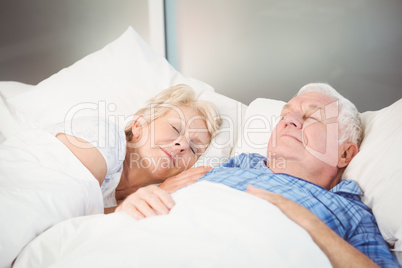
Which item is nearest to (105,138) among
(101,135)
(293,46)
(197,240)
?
(101,135)

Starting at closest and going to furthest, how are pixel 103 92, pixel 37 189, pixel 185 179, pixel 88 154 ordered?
pixel 37 189 → pixel 88 154 → pixel 185 179 → pixel 103 92

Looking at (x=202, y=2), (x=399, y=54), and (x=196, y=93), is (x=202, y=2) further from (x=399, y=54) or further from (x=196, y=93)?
(x=399, y=54)

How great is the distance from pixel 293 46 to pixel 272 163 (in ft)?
2.74

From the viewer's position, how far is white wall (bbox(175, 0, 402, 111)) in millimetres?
1685

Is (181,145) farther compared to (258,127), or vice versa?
(258,127)

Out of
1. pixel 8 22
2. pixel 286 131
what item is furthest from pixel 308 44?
pixel 8 22

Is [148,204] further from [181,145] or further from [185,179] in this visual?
[181,145]

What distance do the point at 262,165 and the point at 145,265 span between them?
67 cm

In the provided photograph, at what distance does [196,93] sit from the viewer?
67.6 inches

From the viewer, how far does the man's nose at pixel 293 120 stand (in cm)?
121

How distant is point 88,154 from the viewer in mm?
1168

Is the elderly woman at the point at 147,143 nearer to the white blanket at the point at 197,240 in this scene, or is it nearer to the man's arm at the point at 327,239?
the white blanket at the point at 197,240

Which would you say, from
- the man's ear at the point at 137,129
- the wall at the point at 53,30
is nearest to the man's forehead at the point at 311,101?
the man's ear at the point at 137,129

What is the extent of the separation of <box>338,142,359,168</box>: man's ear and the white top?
736 millimetres
